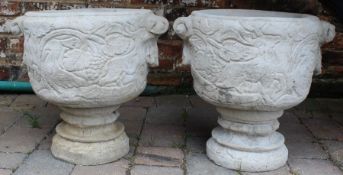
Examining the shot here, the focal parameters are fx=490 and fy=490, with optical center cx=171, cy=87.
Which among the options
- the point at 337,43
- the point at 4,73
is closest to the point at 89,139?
the point at 4,73

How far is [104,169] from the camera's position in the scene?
7.04ft

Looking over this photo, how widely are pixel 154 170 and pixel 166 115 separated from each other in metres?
0.77

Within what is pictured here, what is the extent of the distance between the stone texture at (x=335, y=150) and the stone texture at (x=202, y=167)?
524 millimetres

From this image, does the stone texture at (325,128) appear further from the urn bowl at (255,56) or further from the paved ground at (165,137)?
the urn bowl at (255,56)

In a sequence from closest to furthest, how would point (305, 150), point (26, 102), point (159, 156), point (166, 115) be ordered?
point (159, 156) < point (305, 150) < point (166, 115) < point (26, 102)

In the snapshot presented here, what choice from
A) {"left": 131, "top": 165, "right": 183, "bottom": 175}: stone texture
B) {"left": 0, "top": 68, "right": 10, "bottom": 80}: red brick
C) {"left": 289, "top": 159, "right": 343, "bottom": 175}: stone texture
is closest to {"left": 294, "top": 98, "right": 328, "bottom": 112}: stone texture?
{"left": 289, "top": 159, "right": 343, "bottom": 175}: stone texture

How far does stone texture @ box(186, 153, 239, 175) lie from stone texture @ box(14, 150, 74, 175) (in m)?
0.53

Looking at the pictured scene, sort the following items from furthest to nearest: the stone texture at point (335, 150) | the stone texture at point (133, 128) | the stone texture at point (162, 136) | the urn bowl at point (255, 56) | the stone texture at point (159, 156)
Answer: the stone texture at point (133, 128)
the stone texture at point (162, 136)
the stone texture at point (335, 150)
the stone texture at point (159, 156)
the urn bowl at point (255, 56)

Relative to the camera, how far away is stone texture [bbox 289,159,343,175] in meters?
2.17

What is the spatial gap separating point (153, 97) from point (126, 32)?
1.24 meters

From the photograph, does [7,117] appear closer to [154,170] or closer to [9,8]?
[9,8]

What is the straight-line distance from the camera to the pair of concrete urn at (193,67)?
6.49 feet

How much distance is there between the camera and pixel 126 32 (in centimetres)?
204

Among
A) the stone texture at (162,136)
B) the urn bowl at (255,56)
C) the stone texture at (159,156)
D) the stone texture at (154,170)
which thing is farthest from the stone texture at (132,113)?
the urn bowl at (255,56)
